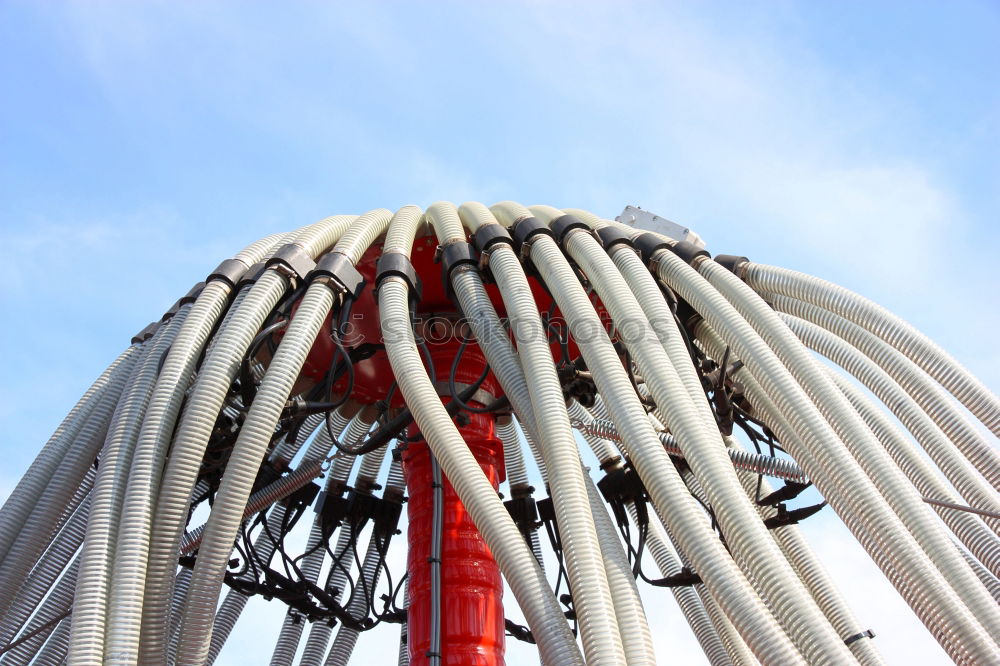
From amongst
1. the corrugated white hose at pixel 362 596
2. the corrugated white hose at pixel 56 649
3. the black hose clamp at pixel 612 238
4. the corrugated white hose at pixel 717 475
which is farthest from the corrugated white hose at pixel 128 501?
the corrugated white hose at pixel 362 596

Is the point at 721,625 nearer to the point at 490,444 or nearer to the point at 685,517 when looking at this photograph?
the point at 490,444

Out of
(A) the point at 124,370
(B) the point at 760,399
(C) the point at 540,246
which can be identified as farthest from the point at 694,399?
(A) the point at 124,370

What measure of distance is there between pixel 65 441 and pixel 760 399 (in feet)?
21.1

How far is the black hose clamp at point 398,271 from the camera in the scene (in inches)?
319

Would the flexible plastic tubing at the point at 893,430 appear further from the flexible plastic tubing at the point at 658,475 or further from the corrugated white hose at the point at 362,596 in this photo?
the corrugated white hose at the point at 362,596

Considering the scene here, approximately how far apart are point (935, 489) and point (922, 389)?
34.4 inches

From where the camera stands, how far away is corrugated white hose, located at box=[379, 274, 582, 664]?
5641 mm

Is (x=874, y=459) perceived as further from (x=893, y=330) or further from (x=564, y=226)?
(x=564, y=226)

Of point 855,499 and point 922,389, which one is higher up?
point 922,389

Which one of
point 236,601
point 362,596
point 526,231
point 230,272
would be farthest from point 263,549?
point 526,231

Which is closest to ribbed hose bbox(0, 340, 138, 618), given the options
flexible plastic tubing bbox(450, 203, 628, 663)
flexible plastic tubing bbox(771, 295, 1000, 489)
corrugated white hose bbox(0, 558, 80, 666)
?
corrugated white hose bbox(0, 558, 80, 666)

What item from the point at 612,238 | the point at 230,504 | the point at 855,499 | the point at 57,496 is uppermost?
the point at 612,238

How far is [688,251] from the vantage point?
8.87 metres

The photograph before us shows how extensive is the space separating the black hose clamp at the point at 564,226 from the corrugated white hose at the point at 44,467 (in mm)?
4564
